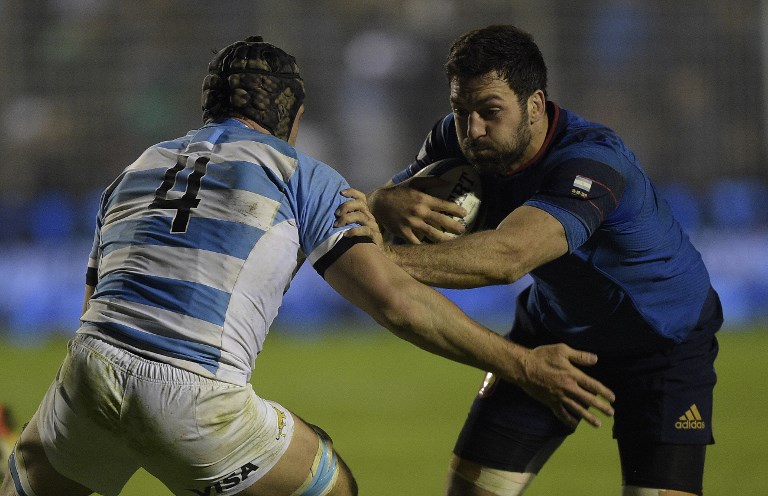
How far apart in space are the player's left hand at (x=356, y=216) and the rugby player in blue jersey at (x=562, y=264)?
0.38m

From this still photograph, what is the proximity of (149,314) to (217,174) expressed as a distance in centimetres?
48

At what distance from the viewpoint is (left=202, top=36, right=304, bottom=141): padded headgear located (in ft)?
12.3

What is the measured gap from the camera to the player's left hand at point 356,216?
11.7 feet

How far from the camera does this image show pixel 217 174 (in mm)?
3549

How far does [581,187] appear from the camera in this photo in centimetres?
411

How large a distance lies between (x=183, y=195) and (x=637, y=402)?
7.18 ft

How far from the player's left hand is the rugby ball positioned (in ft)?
3.13

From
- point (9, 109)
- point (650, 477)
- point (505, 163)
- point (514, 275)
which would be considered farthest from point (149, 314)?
point (9, 109)

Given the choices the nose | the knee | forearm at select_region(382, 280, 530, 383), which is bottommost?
the knee

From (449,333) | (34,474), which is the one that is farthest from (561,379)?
(34,474)

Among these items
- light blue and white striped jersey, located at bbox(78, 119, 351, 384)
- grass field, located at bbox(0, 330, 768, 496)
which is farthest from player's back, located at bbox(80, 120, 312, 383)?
grass field, located at bbox(0, 330, 768, 496)

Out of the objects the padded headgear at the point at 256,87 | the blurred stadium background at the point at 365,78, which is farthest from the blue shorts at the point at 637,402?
the blurred stadium background at the point at 365,78

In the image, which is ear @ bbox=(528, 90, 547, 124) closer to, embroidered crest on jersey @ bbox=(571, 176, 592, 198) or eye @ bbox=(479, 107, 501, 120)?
eye @ bbox=(479, 107, 501, 120)

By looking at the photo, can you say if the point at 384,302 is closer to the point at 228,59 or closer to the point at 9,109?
the point at 228,59
